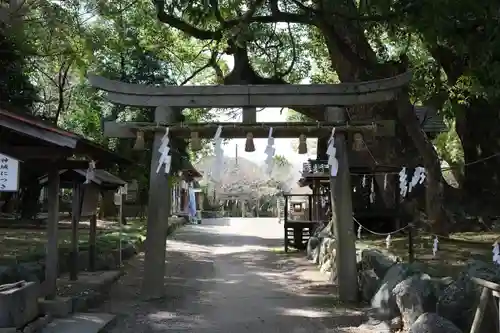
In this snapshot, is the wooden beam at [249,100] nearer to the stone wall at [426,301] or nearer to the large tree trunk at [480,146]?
the stone wall at [426,301]

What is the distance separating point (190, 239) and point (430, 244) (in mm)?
14212

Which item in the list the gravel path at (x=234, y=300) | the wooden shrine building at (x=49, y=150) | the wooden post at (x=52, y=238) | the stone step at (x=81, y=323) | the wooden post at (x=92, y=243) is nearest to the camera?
the wooden shrine building at (x=49, y=150)

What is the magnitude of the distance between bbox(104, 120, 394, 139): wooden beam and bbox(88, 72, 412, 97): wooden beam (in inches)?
23.8

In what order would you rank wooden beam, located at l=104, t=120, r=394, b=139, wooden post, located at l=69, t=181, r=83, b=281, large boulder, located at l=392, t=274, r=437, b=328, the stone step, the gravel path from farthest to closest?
wooden post, located at l=69, t=181, r=83, b=281 → wooden beam, located at l=104, t=120, r=394, b=139 → the gravel path → the stone step → large boulder, located at l=392, t=274, r=437, b=328

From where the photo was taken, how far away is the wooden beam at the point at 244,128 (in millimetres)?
11258

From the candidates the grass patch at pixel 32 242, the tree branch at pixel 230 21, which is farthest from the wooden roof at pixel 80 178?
the tree branch at pixel 230 21

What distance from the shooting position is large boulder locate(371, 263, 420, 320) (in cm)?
910

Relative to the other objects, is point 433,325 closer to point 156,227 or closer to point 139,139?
point 156,227

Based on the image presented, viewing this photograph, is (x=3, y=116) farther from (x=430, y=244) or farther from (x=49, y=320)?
(x=430, y=244)

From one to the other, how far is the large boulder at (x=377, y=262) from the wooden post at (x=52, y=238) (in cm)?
594

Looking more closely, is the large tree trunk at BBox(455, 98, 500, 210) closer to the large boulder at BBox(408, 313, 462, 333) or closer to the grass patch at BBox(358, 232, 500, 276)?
the grass patch at BBox(358, 232, 500, 276)

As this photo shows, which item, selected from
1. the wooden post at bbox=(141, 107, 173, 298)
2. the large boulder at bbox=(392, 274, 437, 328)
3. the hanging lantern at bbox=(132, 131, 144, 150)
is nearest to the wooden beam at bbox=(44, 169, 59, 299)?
the hanging lantern at bbox=(132, 131, 144, 150)

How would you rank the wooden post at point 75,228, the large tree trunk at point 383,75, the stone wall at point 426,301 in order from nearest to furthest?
the stone wall at point 426,301 → the wooden post at point 75,228 → the large tree trunk at point 383,75

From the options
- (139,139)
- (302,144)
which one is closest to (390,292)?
(302,144)
